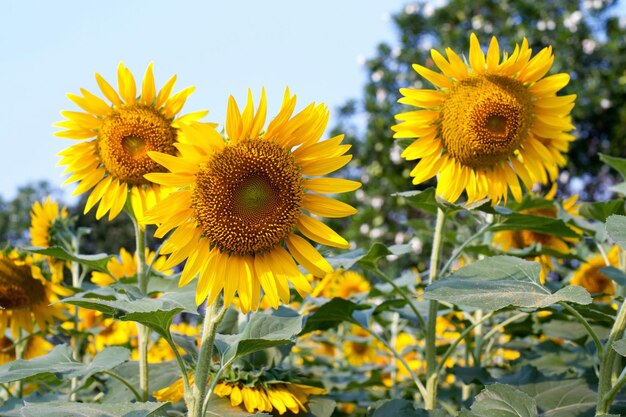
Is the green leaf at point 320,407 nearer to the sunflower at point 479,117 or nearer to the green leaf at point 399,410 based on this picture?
the green leaf at point 399,410

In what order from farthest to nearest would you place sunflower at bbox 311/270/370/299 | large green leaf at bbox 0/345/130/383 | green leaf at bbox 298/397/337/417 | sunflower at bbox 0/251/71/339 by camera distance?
sunflower at bbox 311/270/370/299 → sunflower at bbox 0/251/71/339 → green leaf at bbox 298/397/337/417 → large green leaf at bbox 0/345/130/383

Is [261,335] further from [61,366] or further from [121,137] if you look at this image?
[121,137]

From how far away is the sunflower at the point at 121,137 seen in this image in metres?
2.06

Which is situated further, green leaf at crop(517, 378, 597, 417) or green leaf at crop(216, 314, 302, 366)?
green leaf at crop(517, 378, 597, 417)

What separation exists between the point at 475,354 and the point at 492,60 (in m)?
1.23

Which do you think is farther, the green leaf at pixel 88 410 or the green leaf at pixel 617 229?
the green leaf at pixel 617 229

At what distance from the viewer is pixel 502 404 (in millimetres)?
1612

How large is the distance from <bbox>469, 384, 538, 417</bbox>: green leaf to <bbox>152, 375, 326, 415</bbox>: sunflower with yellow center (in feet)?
1.74

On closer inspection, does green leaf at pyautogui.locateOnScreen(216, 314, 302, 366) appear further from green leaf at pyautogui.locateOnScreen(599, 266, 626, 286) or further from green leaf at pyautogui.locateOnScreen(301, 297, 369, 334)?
green leaf at pyautogui.locateOnScreen(599, 266, 626, 286)

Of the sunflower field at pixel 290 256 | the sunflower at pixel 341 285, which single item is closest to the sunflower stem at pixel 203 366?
the sunflower field at pixel 290 256

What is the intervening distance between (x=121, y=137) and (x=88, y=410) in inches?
34.3

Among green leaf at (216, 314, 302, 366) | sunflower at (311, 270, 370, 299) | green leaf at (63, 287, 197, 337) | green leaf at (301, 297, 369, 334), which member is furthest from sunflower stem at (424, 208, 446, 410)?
sunflower at (311, 270, 370, 299)

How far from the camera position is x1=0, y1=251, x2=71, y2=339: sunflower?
2625 mm

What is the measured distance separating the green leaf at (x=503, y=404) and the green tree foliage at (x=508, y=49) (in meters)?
10.1
